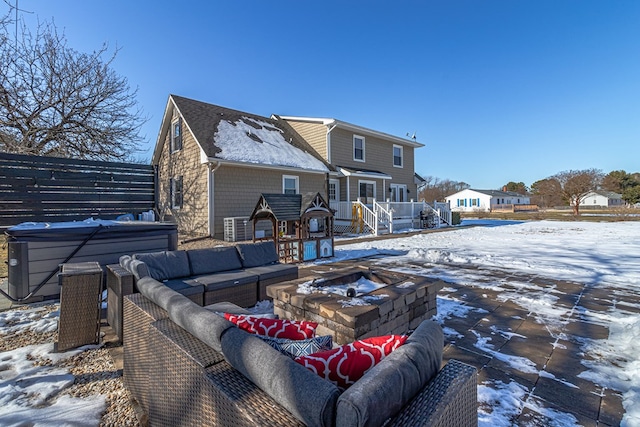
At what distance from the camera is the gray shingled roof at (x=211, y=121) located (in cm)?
1189

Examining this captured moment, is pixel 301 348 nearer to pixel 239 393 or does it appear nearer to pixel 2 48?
pixel 239 393

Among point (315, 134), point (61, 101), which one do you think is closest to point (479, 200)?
point (315, 134)

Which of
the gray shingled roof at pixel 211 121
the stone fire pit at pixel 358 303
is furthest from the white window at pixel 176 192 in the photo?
the stone fire pit at pixel 358 303

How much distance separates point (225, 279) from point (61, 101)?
37.1ft

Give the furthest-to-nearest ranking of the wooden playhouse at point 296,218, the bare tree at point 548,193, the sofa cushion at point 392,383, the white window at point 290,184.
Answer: the bare tree at point 548,193 < the white window at point 290,184 < the wooden playhouse at point 296,218 < the sofa cushion at point 392,383

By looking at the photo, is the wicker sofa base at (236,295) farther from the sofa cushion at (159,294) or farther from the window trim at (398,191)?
the window trim at (398,191)

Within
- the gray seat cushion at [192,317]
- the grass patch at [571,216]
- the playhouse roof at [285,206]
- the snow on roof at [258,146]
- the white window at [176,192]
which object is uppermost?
the snow on roof at [258,146]

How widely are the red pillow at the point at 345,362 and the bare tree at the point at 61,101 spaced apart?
13.0m

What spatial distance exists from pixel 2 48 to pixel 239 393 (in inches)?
535

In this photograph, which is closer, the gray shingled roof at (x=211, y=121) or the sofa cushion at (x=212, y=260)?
the sofa cushion at (x=212, y=260)

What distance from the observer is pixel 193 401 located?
1398 mm

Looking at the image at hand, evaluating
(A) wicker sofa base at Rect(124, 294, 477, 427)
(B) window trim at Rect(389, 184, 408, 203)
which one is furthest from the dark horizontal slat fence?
(B) window trim at Rect(389, 184, 408, 203)

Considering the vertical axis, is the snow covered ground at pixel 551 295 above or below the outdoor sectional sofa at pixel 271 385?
below

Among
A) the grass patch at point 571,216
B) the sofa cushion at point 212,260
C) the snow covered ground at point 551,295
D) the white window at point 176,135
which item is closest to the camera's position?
the snow covered ground at point 551,295
